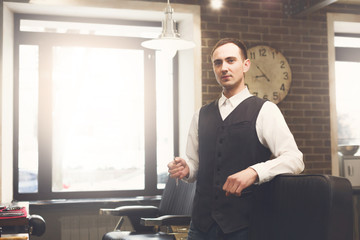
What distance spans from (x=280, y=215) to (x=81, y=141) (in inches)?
118

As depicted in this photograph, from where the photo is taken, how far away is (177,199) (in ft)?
10.7

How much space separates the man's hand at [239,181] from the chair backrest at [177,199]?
1624mm

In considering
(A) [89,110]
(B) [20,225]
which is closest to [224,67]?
(B) [20,225]

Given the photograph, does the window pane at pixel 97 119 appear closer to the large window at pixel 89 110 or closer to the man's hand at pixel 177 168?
the large window at pixel 89 110

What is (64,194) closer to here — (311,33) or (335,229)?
(311,33)

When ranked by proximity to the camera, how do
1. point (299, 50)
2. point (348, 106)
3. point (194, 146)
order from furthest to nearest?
point (348, 106)
point (299, 50)
point (194, 146)

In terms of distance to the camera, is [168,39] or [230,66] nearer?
[230,66]

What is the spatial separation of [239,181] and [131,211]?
199 cm

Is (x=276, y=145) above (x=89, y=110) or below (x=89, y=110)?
below

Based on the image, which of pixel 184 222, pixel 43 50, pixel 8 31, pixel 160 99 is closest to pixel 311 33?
pixel 160 99

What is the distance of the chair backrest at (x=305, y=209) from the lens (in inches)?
41.1

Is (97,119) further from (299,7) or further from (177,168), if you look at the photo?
(177,168)

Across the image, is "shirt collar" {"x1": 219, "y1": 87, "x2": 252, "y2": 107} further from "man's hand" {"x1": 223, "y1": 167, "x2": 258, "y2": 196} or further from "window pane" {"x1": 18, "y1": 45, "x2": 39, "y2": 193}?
"window pane" {"x1": 18, "y1": 45, "x2": 39, "y2": 193}

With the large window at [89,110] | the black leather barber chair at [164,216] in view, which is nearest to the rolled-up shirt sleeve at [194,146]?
the black leather barber chair at [164,216]
